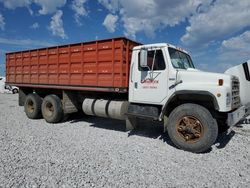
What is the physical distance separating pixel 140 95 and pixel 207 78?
1929mm

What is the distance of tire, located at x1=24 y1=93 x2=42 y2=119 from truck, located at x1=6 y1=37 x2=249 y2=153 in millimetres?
39

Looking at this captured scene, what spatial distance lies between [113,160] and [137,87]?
2.42 metres

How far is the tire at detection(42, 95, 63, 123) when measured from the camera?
879 centimetres

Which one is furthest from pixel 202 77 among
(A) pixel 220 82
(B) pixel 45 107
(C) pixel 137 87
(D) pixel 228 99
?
(B) pixel 45 107

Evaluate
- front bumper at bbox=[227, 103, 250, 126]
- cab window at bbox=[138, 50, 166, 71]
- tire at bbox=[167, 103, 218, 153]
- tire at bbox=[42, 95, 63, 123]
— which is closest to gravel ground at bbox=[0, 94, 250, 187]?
tire at bbox=[167, 103, 218, 153]

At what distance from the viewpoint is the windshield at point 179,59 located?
635cm

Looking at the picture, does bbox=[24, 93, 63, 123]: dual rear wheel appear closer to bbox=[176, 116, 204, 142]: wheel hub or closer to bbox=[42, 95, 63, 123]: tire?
bbox=[42, 95, 63, 123]: tire

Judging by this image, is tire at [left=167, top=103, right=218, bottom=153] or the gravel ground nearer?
the gravel ground

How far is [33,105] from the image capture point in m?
9.80

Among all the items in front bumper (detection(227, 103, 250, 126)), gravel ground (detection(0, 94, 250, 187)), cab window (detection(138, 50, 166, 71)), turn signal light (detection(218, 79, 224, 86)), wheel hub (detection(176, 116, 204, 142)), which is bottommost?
gravel ground (detection(0, 94, 250, 187))

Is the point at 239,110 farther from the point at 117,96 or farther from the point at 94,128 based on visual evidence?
the point at 94,128

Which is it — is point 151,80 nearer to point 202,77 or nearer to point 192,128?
point 202,77

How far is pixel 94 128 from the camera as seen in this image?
8.26 m

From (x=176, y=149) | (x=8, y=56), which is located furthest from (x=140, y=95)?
(x=8, y=56)
